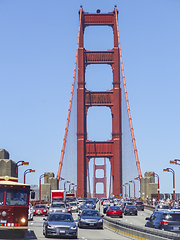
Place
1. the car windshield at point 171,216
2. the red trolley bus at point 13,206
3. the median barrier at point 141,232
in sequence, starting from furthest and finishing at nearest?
the red trolley bus at point 13,206 → the car windshield at point 171,216 → the median barrier at point 141,232

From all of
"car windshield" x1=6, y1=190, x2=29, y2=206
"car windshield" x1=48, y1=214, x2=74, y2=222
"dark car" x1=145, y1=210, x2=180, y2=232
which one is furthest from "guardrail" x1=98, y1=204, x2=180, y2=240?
"car windshield" x1=6, y1=190, x2=29, y2=206

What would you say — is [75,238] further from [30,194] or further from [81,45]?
[81,45]

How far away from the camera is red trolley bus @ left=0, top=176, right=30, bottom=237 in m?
22.0

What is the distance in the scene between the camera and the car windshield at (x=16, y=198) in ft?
73.3

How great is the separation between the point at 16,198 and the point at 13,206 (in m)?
0.45

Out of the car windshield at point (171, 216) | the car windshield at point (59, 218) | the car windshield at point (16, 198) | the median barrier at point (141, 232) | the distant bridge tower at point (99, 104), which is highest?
the distant bridge tower at point (99, 104)

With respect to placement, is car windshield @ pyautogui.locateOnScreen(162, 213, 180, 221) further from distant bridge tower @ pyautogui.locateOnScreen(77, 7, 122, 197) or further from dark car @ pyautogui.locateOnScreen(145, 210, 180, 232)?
distant bridge tower @ pyautogui.locateOnScreen(77, 7, 122, 197)

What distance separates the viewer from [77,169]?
103 m

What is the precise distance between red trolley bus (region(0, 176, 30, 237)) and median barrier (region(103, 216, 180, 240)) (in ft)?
15.6

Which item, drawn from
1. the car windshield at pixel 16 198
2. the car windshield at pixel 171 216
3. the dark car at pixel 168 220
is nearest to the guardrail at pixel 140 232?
the dark car at pixel 168 220

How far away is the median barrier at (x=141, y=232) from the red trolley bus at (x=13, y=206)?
476cm

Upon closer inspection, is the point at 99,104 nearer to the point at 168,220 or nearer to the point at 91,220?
the point at 91,220

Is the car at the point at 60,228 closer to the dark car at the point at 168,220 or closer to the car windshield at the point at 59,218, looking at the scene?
the car windshield at the point at 59,218

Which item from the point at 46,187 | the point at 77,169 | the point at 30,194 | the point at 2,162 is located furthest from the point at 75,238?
the point at 77,169
